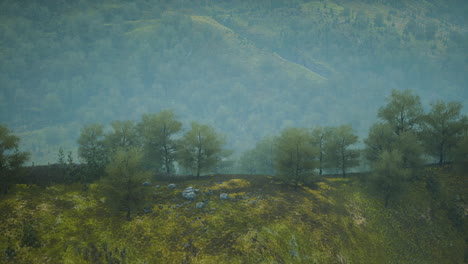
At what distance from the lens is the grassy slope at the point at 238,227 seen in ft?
75.4

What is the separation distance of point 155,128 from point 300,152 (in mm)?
26527

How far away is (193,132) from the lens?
43031 mm

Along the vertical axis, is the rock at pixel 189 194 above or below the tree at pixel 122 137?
below

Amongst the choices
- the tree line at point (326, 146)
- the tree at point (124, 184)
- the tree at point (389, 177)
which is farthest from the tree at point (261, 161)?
the tree at point (124, 184)

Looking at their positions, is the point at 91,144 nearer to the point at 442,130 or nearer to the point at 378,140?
the point at 378,140

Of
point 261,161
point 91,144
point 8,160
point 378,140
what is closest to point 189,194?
point 8,160

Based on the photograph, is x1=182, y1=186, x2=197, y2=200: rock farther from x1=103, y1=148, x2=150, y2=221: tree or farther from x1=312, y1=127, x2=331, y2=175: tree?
x1=312, y1=127, x2=331, y2=175: tree

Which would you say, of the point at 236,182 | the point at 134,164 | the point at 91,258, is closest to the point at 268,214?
the point at 236,182

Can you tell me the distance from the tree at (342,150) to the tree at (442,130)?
1335cm

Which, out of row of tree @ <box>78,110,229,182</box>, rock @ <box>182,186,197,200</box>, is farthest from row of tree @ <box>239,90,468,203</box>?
rock @ <box>182,186,197,200</box>

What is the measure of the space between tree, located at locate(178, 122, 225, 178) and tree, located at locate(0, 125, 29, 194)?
68.9 ft

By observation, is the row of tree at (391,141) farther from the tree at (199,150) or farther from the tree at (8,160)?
the tree at (8,160)

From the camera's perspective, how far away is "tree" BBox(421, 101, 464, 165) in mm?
45844

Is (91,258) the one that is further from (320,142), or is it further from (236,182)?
(320,142)
